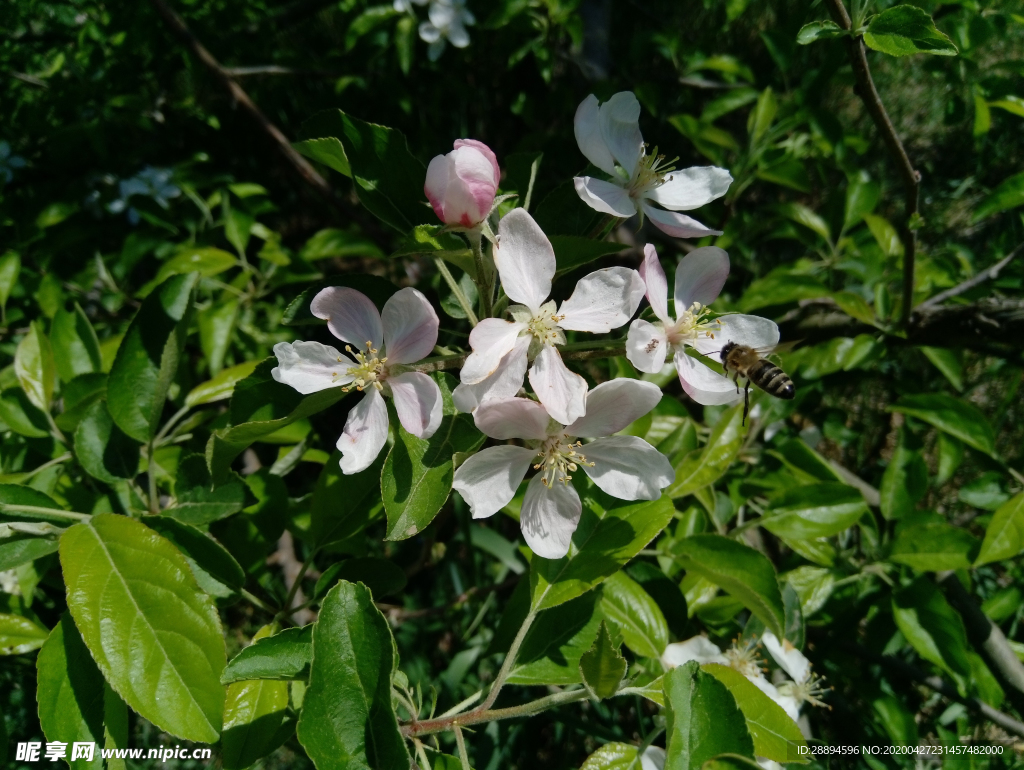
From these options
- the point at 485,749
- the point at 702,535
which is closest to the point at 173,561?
the point at 702,535

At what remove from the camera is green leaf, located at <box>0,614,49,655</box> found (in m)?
1.22

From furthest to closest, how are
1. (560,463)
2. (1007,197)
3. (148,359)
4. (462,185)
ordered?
(1007,197) < (148,359) < (560,463) < (462,185)

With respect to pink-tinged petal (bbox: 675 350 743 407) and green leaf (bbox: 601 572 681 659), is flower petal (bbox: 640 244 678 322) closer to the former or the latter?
pink-tinged petal (bbox: 675 350 743 407)

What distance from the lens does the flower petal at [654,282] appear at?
3.08ft

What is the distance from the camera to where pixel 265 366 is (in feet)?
3.26

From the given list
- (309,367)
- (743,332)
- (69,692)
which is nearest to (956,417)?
(743,332)

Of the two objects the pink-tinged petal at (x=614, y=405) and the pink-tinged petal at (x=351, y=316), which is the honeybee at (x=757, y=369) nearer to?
the pink-tinged petal at (x=614, y=405)

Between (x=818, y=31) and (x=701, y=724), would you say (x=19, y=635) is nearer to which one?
(x=701, y=724)

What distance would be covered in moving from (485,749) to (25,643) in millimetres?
1001

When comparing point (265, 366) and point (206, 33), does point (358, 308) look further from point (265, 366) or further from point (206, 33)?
point (206, 33)

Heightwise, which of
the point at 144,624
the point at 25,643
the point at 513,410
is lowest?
the point at 25,643

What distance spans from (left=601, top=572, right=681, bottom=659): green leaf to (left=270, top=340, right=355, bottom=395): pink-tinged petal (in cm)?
63

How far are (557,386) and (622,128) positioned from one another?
1.57 feet

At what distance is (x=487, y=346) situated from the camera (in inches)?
34.3
